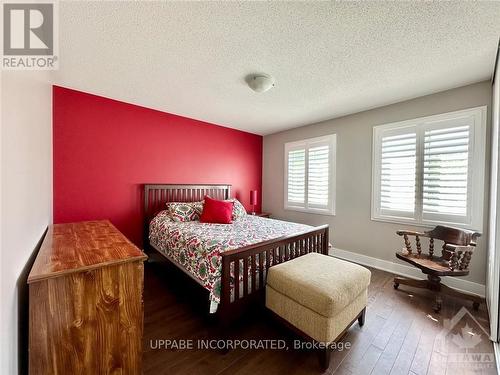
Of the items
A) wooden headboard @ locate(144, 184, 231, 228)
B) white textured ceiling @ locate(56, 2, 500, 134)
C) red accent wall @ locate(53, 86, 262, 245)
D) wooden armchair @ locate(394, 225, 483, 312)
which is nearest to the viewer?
white textured ceiling @ locate(56, 2, 500, 134)

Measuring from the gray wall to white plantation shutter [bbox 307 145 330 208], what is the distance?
213 millimetres

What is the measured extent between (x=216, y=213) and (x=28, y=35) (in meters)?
2.35

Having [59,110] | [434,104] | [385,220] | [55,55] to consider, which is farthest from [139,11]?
[385,220]

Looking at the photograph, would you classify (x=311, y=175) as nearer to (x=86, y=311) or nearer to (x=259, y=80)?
(x=259, y=80)

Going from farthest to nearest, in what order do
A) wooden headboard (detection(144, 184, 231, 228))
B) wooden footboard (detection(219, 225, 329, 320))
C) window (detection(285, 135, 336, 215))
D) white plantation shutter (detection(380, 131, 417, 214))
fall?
window (detection(285, 135, 336, 215))
wooden headboard (detection(144, 184, 231, 228))
white plantation shutter (detection(380, 131, 417, 214))
wooden footboard (detection(219, 225, 329, 320))

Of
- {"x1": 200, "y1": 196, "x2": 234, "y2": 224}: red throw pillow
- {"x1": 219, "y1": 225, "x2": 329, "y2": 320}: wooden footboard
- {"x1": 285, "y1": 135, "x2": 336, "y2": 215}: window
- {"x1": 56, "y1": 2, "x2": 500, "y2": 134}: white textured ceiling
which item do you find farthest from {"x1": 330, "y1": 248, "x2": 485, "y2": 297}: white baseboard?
{"x1": 56, "y1": 2, "x2": 500, "y2": 134}: white textured ceiling

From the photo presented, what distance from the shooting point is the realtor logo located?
38.4 inches

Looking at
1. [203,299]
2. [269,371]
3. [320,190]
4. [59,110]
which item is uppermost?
[59,110]

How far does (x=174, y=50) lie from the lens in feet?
5.79

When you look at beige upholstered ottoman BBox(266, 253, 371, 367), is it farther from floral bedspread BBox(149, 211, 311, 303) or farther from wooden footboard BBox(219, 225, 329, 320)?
floral bedspread BBox(149, 211, 311, 303)

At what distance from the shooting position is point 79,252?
1.23 meters

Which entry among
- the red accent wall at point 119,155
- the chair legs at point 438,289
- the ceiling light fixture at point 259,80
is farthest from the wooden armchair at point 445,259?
the red accent wall at point 119,155

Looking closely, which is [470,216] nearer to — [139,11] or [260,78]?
[260,78]

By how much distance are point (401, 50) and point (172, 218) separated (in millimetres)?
3031
